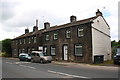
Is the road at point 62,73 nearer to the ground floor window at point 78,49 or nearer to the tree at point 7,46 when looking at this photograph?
the ground floor window at point 78,49

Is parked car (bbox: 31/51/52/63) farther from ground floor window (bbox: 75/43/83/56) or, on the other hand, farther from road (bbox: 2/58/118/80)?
road (bbox: 2/58/118/80)

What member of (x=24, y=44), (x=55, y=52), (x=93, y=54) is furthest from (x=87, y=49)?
(x=24, y=44)

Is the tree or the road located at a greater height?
the tree

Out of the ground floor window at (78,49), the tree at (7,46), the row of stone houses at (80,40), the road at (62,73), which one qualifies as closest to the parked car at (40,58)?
the row of stone houses at (80,40)

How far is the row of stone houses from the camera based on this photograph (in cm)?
2814

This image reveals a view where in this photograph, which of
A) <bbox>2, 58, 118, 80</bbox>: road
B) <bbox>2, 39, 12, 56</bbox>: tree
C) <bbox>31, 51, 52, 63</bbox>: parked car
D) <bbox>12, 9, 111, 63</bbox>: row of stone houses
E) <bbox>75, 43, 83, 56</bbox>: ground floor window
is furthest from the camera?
<bbox>2, 39, 12, 56</bbox>: tree

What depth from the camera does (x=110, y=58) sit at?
1324 inches

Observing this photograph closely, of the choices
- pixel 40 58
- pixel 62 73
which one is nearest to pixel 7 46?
pixel 40 58

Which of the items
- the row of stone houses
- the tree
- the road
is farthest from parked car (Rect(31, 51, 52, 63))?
the tree

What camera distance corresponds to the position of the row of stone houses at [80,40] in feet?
92.3

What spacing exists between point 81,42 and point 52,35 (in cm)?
875

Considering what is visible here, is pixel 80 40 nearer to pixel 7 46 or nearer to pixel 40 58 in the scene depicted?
pixel 40 58

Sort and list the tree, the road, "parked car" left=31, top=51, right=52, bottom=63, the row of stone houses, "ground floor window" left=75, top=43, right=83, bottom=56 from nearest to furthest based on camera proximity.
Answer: the road, the row of stone houses, "parked car" left=31, top=51, right=52, bottom=63, "ground floor window" left=75, top=43, right=83, bottom=56, the tree

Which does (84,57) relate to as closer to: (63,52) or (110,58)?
(63,52)
